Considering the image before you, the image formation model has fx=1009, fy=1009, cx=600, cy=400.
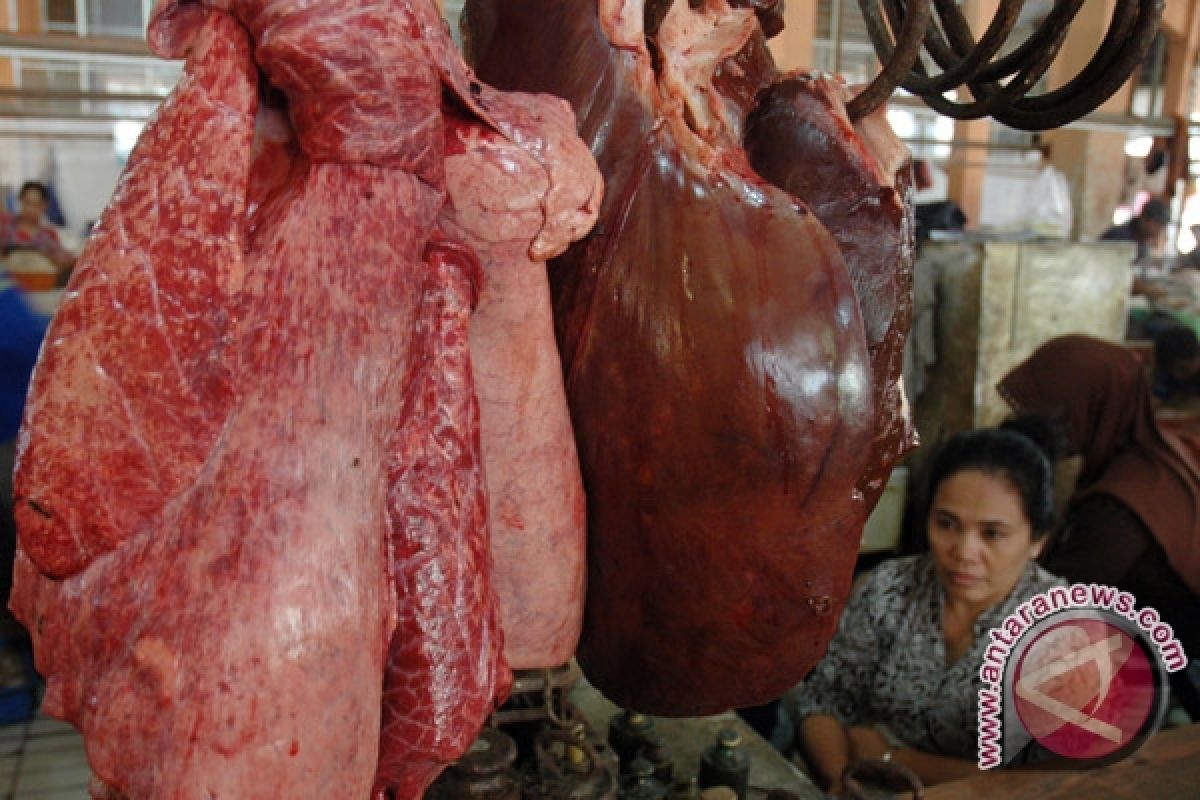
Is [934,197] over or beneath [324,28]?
beneath

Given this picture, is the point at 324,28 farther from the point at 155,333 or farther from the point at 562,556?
the point at 562,556

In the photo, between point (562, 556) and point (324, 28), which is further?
point (562, 556)

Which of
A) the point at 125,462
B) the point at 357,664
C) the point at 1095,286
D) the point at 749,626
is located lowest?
the point at 1095,286

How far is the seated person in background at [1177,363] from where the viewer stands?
15.9 ft

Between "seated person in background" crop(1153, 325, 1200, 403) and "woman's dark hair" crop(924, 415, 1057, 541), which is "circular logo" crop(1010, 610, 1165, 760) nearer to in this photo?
"woman's dark hair" crop(924, 415, 1057, 541)

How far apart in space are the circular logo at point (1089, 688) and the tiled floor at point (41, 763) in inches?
94.8

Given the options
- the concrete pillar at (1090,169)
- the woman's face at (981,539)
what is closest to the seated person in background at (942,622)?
the woman's face at (981,539)

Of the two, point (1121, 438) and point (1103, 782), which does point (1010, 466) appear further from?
point (1121, 438)

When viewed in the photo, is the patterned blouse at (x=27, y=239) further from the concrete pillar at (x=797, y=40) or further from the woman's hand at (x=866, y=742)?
the woman's hand at (x=866, y=742)

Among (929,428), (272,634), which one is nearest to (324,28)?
(272,634)

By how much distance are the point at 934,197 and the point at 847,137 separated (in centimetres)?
865

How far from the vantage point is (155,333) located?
1.96 ft

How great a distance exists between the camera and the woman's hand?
9.40 feet

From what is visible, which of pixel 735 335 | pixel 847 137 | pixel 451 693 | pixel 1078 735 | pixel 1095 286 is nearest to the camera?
pixel 451 693
